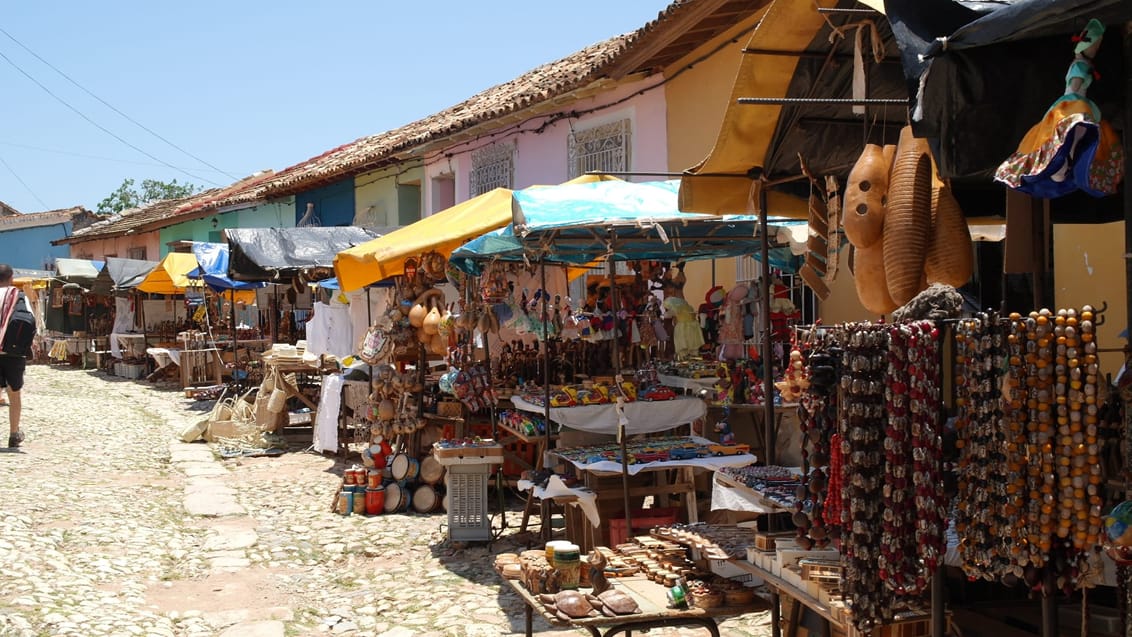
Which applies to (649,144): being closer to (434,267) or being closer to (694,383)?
(434,267)

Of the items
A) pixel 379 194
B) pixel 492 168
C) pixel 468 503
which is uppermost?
pixel 379 194

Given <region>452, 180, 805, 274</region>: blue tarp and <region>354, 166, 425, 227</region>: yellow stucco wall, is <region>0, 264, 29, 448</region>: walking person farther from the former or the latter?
<region>354, 166, 425, 227</region>: yellow stucco wall

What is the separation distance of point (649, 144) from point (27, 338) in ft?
24.3

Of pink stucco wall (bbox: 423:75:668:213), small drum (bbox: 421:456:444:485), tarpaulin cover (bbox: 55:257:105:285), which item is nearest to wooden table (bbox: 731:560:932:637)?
small drum (bbox: 421:456:444:485)

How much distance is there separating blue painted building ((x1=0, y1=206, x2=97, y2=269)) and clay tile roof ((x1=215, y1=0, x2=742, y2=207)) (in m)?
19.2

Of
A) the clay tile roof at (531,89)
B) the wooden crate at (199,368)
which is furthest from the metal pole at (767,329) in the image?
the wooden crate at (199,368)

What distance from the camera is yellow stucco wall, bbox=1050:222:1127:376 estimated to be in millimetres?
5977

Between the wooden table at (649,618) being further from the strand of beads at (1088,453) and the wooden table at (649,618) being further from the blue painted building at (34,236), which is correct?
the blue painted building at (34,236)

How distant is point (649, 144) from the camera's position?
11.8m

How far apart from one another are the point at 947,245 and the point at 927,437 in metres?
0.76

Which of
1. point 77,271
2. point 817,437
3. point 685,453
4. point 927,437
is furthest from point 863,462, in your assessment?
point 77,271

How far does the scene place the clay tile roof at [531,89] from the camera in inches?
387

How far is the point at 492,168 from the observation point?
51.3 ft

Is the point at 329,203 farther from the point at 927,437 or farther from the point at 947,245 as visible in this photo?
the point at 927,437
